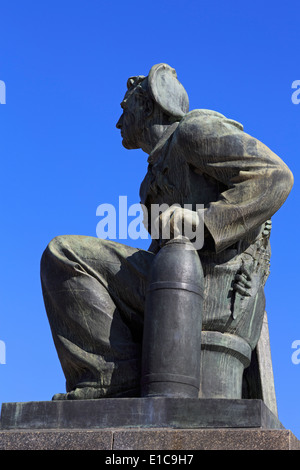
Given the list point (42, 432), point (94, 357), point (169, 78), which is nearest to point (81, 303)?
point (94, 357)

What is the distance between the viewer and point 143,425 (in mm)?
5715

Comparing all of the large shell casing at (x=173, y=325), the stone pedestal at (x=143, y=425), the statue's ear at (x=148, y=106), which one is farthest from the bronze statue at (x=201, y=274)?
the statue's ear at (x=148, y=106)

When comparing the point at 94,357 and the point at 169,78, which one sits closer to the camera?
the point at 94,357

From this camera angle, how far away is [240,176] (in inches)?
264

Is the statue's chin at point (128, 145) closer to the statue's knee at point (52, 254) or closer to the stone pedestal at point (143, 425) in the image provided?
the statue's knee at point (52, 254)

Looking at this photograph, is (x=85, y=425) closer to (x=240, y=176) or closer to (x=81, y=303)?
(x=81, y=303)

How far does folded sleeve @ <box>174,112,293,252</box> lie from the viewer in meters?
6.60

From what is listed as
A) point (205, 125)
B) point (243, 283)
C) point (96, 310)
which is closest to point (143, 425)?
point (96, 310)

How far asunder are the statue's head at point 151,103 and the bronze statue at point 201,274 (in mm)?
487

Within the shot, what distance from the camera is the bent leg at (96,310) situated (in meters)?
6.40

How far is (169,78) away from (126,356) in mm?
2660

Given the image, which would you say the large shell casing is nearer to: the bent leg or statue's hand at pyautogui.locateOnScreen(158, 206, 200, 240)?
statue's hand at pyautogui.locateOnScreen(158, 206, 200, 240)

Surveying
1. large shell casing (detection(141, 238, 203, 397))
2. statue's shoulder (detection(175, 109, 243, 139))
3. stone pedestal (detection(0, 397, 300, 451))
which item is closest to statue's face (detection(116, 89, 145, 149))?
statue's shoulder (detection(175, 109, 243, 139))

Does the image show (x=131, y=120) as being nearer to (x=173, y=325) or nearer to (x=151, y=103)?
(x=151, y=103)
